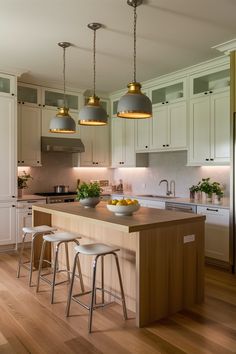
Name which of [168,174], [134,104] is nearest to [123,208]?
[134,104]

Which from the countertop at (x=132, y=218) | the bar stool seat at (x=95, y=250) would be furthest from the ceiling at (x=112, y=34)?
the bar stool seat at (x=95, y=250)

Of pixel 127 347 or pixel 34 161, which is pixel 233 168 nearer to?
pixel 127 347

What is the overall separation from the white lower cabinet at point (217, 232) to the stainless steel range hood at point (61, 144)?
2.66 metres

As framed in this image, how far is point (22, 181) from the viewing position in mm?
5531

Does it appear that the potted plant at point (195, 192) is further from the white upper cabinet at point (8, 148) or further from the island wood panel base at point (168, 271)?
the white upper cabinet at point (8, 148)

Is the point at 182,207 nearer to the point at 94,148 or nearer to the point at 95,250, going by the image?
the point at 95,250

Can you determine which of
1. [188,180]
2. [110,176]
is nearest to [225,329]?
[188,180]

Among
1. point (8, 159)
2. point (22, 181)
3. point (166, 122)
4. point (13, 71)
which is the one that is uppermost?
point (13, 71)

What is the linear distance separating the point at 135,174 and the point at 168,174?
3.13ft

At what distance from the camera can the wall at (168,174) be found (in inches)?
197

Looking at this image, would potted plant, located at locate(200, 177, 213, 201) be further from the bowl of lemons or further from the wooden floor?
the bowl of lemons

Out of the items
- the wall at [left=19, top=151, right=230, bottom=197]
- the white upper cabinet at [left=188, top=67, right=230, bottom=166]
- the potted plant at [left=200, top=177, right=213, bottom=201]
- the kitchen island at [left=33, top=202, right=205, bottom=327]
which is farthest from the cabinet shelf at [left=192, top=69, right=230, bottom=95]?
the kitchen island at [left=33, top=202, right=205, bottom=327]

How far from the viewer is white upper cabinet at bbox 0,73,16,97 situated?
4996 millimetres

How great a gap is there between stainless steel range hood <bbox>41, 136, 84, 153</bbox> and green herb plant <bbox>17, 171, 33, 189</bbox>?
0.58 metres
